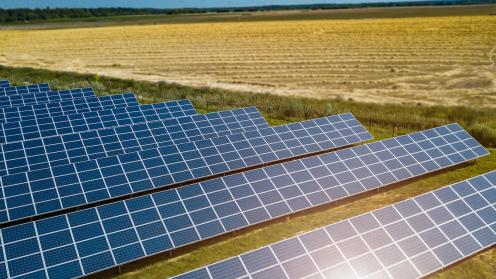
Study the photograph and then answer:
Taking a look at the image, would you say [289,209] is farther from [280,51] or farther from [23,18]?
[23,18]

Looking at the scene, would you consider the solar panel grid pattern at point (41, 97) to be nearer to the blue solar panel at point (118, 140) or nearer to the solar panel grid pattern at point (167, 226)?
the blue solar panel at point (118, 140)

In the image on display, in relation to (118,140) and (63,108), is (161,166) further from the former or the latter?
(63,108)

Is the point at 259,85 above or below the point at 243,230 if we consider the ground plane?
below

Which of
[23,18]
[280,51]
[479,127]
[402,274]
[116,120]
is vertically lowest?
[23,18]

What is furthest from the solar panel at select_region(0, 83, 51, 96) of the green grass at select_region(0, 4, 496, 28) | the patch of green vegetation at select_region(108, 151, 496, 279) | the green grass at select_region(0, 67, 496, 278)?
the green grass at select_region(0, 4, 496, 28)

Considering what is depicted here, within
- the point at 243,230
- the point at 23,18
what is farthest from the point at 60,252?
the point at 23,18

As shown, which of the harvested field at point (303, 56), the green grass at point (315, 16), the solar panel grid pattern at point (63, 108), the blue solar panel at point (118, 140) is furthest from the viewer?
the green grass at point (315, 16)

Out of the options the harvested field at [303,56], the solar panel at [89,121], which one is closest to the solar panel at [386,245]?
the solar panel at [89,121]
